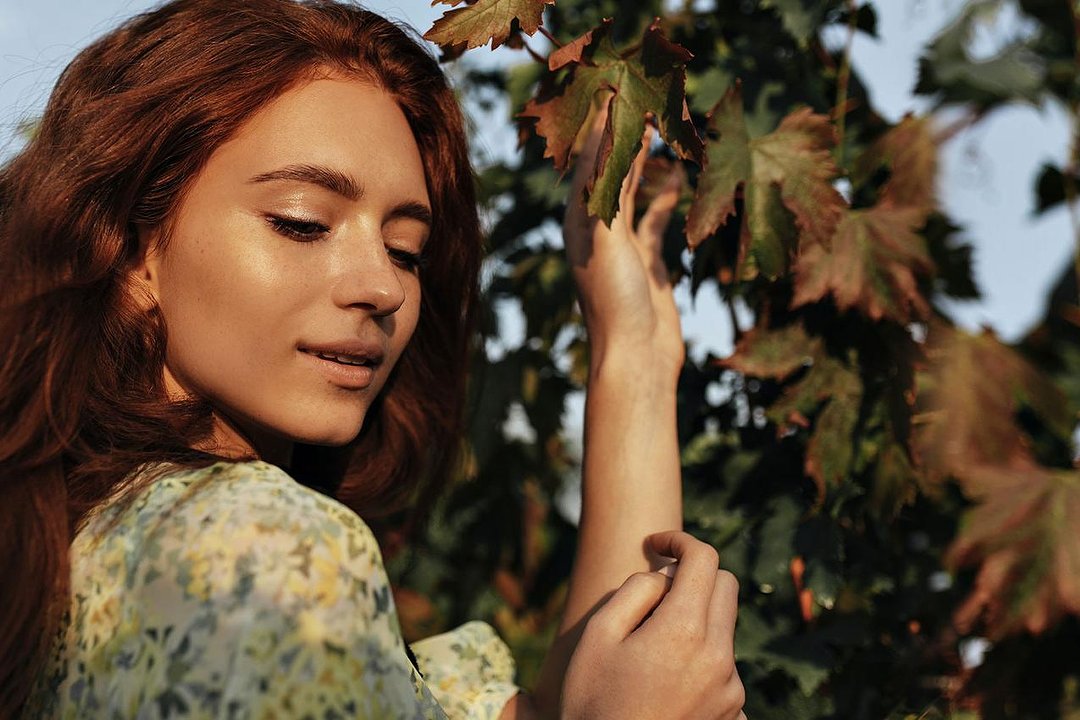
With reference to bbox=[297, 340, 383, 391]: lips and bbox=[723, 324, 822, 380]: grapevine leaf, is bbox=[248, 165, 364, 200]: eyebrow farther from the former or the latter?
bbox=[723, 324, 822, 380]: grapevine leaf

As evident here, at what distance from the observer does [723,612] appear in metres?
1.34

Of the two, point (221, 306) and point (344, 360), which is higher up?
point (221, 306)

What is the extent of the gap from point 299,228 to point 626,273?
474 millimetres

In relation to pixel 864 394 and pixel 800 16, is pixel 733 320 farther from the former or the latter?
pixel 800 16

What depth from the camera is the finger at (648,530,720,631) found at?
50.9 inches

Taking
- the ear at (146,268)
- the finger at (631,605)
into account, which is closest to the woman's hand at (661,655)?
the finger at (631,605)

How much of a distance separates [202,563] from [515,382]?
1.08 m

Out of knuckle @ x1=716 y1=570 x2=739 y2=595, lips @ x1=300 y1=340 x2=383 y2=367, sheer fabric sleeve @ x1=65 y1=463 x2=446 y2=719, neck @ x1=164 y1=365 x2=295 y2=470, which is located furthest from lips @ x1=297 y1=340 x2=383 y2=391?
knuckle @ x1=716 y1=570 x2=739 y2=595

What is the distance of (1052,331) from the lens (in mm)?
1657

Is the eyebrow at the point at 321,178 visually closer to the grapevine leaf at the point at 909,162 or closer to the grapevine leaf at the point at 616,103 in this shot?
the grapevine leaf at the point at 616,103

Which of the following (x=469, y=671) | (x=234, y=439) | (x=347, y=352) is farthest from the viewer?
(x=469, y=671)

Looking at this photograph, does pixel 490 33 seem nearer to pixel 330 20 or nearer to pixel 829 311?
pixel 330 20

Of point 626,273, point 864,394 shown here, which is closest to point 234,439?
point 626,273

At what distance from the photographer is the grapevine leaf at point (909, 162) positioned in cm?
159
